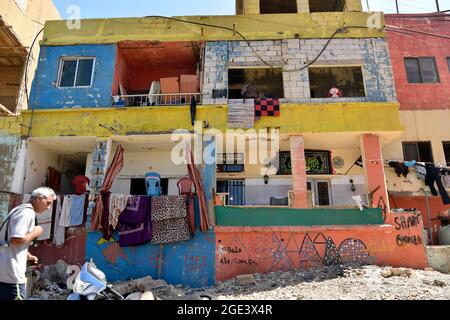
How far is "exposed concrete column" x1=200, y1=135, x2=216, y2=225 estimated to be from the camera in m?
10.7

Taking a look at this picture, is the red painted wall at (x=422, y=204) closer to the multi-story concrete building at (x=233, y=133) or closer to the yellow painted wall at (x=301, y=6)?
the multi-story concrete building at (x=233, y=133)

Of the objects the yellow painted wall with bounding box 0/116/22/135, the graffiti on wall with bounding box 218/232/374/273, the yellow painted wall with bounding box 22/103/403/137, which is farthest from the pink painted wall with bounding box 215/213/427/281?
the yellow painted wall with bounding box 0/116/22/135

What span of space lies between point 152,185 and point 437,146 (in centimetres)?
1109

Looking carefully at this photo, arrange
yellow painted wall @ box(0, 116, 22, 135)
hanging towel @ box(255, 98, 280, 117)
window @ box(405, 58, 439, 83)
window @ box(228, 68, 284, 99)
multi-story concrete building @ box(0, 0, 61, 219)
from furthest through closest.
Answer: multi-story concrete building @ box(0, 0, 61, 219), window @ box(228, 68, 284, 99), window @ box(405, 58, 439, 83), yellow painted wall @ box(0, 116, 22, 135), hanging towel @ box(255, 98, 280, 117)

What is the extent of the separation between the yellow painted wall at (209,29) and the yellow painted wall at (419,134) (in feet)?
13.1

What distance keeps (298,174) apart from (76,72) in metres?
8.80

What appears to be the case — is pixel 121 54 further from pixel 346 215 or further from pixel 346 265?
pixel 346 265

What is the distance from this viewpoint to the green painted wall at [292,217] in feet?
34.4

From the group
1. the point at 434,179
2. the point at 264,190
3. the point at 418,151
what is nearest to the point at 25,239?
the point at 264,190

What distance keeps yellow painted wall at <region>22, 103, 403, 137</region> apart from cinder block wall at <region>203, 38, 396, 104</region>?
44cm

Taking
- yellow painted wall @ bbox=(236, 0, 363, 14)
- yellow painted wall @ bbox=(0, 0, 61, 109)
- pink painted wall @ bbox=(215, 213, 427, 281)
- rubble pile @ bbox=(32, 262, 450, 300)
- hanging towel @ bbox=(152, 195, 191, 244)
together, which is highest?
yellow painted wall @ bbox=(0, 0, 61, 109)

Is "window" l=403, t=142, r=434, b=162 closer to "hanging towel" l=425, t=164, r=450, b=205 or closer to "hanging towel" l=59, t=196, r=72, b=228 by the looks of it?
"hanging towel" l=425, t=164, r=450, b=205

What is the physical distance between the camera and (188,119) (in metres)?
11.9

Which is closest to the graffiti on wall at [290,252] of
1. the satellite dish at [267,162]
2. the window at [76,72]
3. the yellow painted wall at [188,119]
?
the satellite dish at [267,162]
